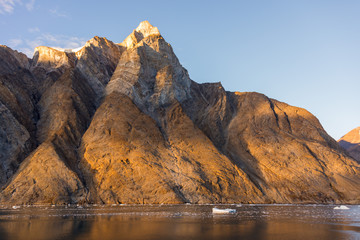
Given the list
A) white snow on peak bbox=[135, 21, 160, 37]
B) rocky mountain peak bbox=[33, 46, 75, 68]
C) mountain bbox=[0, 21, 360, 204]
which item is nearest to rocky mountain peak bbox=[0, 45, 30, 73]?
mountain bbox=[0, 21, 360, 204]

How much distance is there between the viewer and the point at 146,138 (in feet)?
332

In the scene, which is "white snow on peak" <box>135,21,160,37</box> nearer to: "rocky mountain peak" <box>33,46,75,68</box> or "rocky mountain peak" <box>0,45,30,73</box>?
"rocky mountain peak" <box>33,46,75,68</box>

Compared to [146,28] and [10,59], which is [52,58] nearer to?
[10,59]

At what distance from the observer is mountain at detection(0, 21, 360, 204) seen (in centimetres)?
8606

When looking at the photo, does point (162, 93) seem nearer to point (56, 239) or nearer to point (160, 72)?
point (160, 72)

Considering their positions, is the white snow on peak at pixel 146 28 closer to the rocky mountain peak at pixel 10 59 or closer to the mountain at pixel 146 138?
the mountain at pixel 146 138

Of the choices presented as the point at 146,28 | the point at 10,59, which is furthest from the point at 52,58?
the point at 146,28

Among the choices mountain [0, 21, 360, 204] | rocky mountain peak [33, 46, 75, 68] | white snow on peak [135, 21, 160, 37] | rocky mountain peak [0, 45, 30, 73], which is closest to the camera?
mountain [0, 21, 360, 204]

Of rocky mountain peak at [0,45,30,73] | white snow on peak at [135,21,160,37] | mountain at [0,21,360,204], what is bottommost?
mountain at [0,21,360,204]

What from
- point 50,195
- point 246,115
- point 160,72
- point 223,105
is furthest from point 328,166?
point 50,195

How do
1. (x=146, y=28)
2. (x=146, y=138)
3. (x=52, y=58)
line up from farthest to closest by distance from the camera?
(x=146, y=28)
(x=52, y=58)
(x=146, y=138)

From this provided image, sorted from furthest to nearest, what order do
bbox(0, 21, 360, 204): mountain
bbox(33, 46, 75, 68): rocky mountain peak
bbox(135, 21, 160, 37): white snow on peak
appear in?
bbox(135, 21, 160, 37): white snow on peak → bbox(33, 46, 75, 68): rocky mountain peak → bbox(0, 21, 360, 204): mountain

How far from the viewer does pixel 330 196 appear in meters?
100

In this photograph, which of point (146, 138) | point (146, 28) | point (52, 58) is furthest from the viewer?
point (146, 28)
